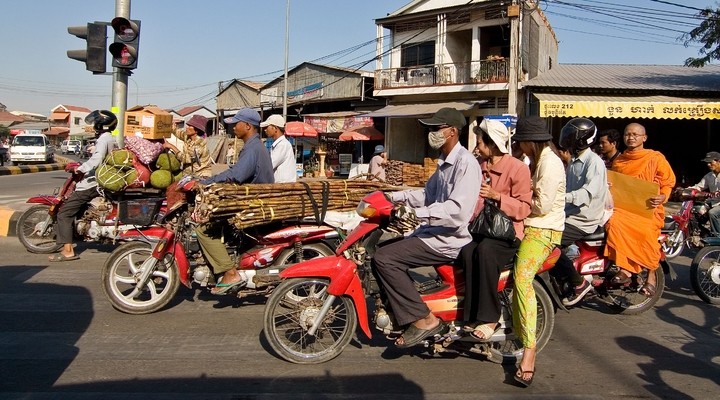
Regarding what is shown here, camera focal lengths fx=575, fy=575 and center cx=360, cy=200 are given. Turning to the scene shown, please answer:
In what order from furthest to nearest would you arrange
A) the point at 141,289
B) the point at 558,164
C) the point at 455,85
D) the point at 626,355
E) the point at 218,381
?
the point at 455,85 < the point at 141,289 < the point at 626,355 < the point at 558,164 < the point at 218,381

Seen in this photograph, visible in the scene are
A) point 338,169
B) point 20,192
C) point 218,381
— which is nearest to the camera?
point 218,381

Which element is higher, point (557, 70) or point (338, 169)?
point (557, 70)

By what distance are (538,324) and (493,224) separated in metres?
0.97

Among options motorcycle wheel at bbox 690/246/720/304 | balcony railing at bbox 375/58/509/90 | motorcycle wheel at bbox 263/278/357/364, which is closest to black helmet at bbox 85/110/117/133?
motorcycle wheel at bbox 263/278/357/364

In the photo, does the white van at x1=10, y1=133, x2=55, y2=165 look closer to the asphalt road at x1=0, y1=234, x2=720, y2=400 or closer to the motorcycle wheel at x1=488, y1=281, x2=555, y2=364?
the asphalt road at x1=0, y1=234, x2=720, y2=400

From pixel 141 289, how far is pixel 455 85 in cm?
1961

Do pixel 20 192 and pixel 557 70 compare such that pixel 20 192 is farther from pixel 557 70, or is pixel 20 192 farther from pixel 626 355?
pixel 557 70

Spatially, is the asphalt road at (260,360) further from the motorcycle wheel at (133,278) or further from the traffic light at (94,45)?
the traffic light at (94,45)

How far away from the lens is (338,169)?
28.4 metres

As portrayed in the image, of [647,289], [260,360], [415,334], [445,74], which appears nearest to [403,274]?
[415,334]

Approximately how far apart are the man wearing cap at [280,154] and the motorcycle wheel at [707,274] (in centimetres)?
446

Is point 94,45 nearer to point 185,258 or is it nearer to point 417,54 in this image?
point 185,258

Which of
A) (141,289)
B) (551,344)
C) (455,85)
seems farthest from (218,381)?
(455,85)

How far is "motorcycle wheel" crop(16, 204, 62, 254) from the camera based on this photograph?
7684 mm
